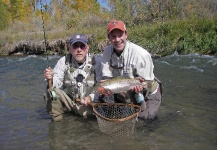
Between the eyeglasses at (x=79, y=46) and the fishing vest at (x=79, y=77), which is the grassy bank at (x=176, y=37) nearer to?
the fishing vest at (x=79, y=77)

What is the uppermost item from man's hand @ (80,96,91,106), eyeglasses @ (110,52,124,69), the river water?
eyeglasses @ (110,52,124,69)

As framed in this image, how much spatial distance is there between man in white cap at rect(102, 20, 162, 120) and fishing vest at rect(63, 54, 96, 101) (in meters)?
0.30

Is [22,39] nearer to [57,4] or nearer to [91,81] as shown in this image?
[91,81]

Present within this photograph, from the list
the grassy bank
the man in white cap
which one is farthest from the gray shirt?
the grassy bank

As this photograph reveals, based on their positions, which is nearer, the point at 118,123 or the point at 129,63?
the point at 118,123

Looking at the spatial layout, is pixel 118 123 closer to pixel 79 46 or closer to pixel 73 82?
pixel 73 82

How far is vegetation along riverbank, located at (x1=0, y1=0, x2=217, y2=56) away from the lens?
42.3ft

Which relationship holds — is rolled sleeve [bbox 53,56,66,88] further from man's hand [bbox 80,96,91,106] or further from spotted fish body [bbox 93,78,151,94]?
spotted fish body [bbox 93,78,151,94]

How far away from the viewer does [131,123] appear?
3.67 m

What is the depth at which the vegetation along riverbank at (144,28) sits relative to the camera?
12.9 metres

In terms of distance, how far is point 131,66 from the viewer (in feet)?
13.8

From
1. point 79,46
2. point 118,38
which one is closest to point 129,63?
point 118,38

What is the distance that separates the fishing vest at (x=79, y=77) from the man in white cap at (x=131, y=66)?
0.30 metres

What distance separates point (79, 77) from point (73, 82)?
0.46 ft
